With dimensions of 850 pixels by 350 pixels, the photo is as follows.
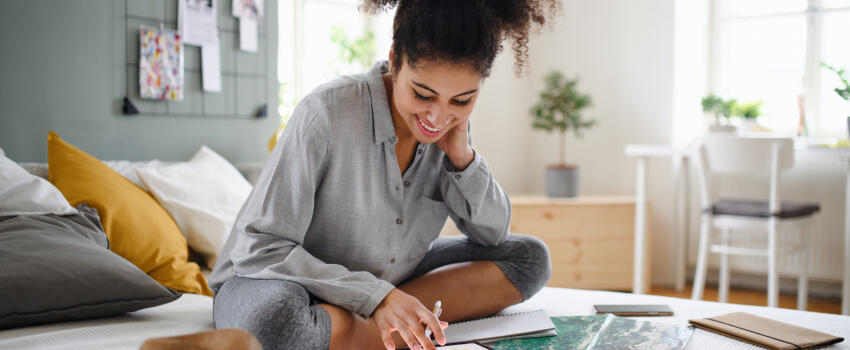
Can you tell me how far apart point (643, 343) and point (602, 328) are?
10 cm

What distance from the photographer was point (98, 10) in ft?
6.03

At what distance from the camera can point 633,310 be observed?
1.32 meters

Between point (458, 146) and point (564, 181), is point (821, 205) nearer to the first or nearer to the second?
point (564, 181)

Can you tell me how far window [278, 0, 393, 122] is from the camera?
10.7ft

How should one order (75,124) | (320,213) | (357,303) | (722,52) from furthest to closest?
(722,52)
(75,124)
(320,213)
(357,303)

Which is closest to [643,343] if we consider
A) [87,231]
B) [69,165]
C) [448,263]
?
[448,263]

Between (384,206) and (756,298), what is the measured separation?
2.55 m

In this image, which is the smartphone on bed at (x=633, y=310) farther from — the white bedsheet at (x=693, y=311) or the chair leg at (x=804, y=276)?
the chair leg at (x=804, y=276)

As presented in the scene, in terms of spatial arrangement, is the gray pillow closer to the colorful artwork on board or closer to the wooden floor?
the colorful artwork on board

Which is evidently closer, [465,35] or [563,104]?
[465,35]

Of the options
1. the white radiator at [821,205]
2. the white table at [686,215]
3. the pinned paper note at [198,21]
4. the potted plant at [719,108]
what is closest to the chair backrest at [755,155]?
the white table at [686,215]

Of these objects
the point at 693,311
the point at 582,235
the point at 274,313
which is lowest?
the point at 582,235

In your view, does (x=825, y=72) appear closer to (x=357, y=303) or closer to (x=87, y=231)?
(x=357, y=303)

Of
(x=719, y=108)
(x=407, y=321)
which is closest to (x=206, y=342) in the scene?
(x=407, y=321)
